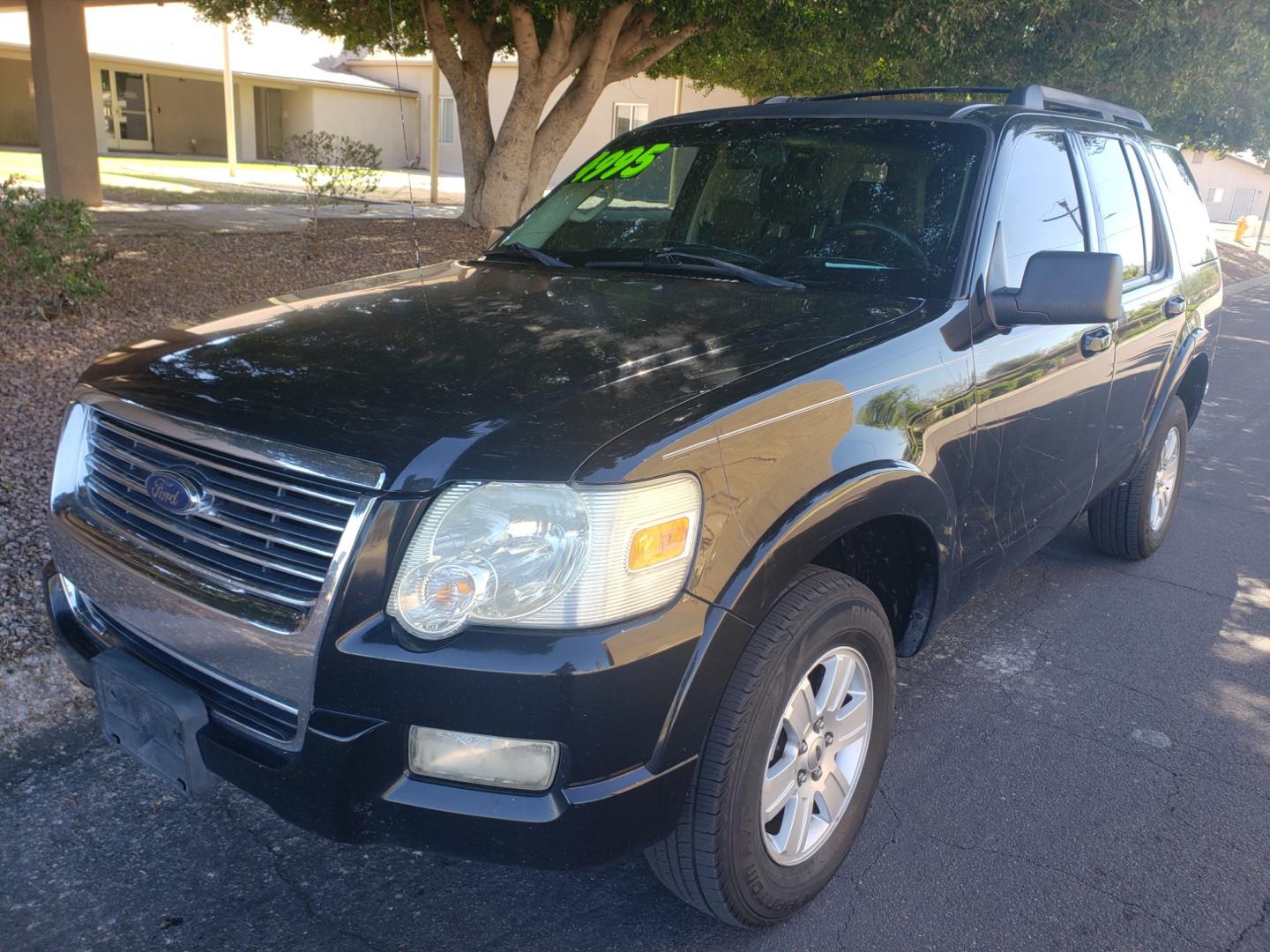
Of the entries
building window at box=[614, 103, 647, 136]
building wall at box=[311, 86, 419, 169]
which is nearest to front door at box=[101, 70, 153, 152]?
building wall at box=[311, 86, 419, 169]

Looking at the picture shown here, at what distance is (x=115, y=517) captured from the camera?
2533 millimetres

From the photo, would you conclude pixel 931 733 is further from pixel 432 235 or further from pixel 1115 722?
pixel 432 235

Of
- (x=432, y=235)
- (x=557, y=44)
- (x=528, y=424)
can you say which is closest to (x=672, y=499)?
(x=528, y=424)

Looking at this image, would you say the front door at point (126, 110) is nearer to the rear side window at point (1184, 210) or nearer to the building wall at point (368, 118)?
the building wall at point (368, 118)

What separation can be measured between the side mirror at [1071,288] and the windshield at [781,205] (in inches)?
9.8

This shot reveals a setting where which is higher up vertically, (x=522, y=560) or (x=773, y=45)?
(x=773, y=45)

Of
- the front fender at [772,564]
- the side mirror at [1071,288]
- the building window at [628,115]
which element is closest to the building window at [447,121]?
the building window at [628,115]

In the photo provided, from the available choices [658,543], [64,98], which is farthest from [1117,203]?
[64,98]

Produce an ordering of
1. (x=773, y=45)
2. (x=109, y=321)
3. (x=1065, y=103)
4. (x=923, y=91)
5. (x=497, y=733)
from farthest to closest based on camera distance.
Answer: (x=773, y=45)
(x=109, y=321)
(x=923, y=91)
(x=1065, y=103)
(x=497, y=733)

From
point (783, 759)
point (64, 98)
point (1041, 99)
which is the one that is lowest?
point (783, 759)

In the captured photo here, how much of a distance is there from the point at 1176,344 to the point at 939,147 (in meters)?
1.95

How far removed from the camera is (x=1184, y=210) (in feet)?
16.7

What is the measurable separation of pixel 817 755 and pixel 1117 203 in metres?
2.80

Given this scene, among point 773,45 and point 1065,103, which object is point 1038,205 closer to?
point 1065,103
